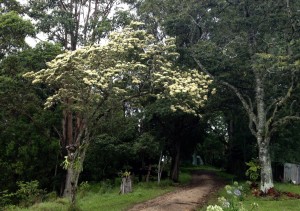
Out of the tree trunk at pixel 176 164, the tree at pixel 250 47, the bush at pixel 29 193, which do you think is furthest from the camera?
the tree trunk at pixel 176 164

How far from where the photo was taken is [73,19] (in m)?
24.1

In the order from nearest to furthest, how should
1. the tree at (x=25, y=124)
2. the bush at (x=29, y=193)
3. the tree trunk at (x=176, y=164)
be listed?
the bush at (x=29, y=193), the tree at (x=25, y=124), the tree trunk at (x=176, y=164)

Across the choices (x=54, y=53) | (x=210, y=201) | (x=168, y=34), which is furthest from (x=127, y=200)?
(x=168, y=34)

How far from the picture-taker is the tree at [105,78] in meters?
13.2

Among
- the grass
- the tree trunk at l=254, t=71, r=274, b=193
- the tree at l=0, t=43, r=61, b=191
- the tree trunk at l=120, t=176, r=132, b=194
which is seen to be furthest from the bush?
the tree trunk at l=254, t=71, r=274, b=193

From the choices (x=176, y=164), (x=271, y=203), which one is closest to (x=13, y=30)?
(x=271, y=203)

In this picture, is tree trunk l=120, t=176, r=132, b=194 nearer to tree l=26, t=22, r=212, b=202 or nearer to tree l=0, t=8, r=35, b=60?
tree l=26, t=22, r=212, b=202

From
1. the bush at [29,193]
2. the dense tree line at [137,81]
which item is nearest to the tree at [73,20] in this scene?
the dense tree line at [137,81]

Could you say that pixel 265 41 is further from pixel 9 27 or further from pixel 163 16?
pixel 9 27

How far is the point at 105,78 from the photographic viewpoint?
1323 cm

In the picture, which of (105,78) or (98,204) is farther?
(98,204)

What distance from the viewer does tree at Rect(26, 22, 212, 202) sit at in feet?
43.4

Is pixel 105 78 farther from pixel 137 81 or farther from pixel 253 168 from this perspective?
pixel 253 168

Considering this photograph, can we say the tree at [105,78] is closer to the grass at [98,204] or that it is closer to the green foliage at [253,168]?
the grass at [98,204]
